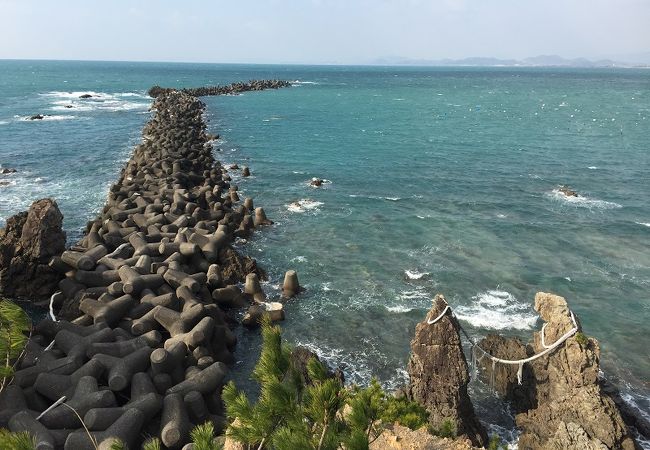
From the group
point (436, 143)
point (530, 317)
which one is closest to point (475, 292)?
point (530, 317)

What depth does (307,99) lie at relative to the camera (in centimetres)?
11731

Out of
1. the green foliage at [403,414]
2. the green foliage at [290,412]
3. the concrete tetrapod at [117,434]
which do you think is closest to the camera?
the green foliage at [290,412]

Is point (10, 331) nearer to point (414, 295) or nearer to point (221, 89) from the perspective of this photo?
point (414, 295)

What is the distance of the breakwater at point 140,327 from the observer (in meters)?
12.2

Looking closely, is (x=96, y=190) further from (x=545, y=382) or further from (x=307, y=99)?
(x=307, y=99)

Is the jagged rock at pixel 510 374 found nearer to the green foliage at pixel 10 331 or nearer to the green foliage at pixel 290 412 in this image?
the green foliage at pixel 290 412

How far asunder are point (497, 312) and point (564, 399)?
8.07m

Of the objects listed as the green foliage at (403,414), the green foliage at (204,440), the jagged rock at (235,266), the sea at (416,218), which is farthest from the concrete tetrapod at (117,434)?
the jagged rock at (235,266)

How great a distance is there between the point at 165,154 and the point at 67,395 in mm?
29906

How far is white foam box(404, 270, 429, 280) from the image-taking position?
24.5m

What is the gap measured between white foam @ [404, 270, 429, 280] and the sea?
101 mm

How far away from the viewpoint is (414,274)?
24.8m

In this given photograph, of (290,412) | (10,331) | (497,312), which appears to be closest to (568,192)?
(497,312)

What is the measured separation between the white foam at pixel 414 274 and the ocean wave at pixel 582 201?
713 inches
